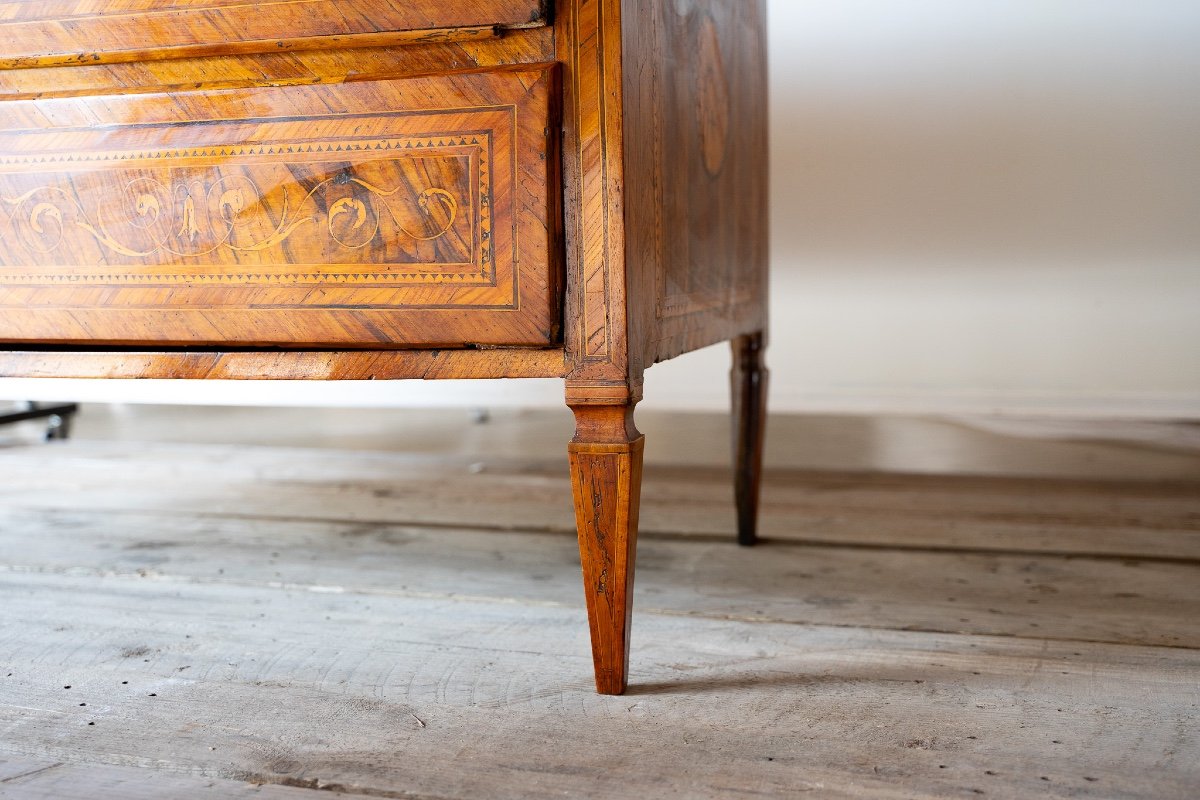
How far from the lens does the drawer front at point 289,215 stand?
772 millimetres

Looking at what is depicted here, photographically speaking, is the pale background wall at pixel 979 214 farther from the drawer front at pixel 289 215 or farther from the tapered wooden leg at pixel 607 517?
the tapered wooden leg at pixel 607 517

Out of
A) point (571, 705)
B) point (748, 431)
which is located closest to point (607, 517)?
point (571, 705)

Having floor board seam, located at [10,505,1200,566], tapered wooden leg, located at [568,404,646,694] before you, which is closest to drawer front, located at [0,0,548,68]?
tapered wooden leg, located at [568,404,646,694]

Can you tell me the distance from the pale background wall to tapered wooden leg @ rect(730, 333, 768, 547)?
2.73 ft

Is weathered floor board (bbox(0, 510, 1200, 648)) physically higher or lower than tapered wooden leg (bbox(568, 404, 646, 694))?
lower

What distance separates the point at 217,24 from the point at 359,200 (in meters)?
0.17

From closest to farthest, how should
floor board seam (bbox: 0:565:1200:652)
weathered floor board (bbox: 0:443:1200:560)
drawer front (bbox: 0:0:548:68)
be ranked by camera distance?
drawer front (bbox: 0:0:548:68)
floor board seam (bbox: 0:565:1200:652)
weathered floor board (bbox: 0:443:1200:560)

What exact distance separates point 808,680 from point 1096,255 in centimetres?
146

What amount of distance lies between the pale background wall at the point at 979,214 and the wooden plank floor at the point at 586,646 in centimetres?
44

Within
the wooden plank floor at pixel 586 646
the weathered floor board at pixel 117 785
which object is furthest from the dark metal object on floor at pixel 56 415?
the weathered floor board at pixel 117 785

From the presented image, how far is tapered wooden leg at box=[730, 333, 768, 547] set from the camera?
1.30 metres

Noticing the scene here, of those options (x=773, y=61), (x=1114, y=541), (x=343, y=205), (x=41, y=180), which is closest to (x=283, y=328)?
(x=343, y=205)

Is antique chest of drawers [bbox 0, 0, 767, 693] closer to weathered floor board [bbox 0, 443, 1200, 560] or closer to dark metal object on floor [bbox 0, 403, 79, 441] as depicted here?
weathered floor board [bbox 0, 443, 1200, 560]

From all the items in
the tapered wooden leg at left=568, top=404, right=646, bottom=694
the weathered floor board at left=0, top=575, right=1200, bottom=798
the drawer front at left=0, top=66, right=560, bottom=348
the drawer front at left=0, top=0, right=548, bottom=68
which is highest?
the drawer front at left=0, top=0, right=548, bottom=68
